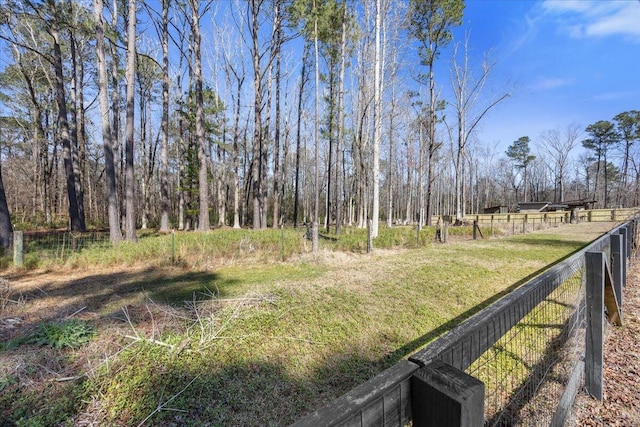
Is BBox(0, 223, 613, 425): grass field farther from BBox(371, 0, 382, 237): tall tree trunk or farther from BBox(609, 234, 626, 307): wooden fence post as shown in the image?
BBox(371, 0, 382, 237): tall tree trunk

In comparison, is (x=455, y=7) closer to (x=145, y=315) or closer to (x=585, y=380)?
(x=585, y=380)

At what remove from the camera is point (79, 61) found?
59.3 ft

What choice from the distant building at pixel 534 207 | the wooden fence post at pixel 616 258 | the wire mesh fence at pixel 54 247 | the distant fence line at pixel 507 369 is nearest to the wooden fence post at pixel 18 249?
the wire mesh fence at pixel 54 247

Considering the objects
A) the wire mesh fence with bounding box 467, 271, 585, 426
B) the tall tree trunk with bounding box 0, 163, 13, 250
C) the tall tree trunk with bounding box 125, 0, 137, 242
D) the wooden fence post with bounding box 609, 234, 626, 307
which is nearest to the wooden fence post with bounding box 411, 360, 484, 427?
the wire mesh fence with bounding box 467, 271, 585, 426

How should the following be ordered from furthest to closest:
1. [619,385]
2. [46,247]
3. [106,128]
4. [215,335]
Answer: [106,128] < [46,247] < [215,335] < [619,385]

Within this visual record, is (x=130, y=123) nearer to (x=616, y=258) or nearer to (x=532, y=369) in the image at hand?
(x=532, y=369)

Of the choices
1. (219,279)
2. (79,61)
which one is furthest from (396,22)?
(79,61)

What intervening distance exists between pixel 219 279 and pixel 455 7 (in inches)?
648

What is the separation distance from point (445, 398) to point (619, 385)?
3543 mm

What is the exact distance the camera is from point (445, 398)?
2.08 ft

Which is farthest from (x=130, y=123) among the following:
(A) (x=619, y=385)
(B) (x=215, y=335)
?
(A) (x=619, y=385)

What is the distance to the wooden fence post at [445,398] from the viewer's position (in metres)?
0.60

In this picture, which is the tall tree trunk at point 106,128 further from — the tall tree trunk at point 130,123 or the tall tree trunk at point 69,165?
the tall tree trunk at point 69,165

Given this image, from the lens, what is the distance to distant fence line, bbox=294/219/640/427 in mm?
618
